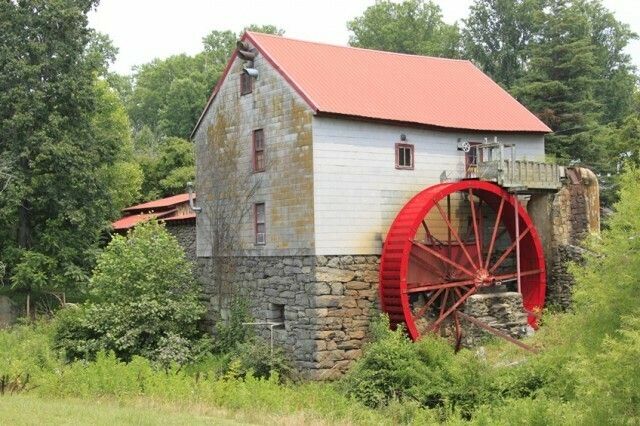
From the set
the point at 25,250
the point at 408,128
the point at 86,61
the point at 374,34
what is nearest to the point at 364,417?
the point at 408,128

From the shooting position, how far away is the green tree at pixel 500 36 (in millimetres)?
49531

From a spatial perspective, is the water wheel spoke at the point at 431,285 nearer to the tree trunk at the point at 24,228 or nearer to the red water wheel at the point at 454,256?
the red water wheel at the point at 454,256

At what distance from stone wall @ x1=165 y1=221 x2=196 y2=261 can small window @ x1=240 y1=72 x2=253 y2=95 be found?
6.19 metres

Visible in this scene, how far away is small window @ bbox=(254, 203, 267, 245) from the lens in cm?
2286

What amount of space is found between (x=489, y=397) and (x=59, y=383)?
28.5 ft

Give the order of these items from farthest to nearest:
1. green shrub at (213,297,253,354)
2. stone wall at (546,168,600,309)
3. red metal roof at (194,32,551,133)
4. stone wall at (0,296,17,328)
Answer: stone wall at (0,296,17,328)
stone wall at (546,168,600,309)
green shrub at (213,297,253,354)
red metal roof at (194,32,551,133)

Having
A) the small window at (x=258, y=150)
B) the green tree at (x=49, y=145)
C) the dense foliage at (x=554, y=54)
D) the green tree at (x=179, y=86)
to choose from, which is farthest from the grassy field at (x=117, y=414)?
the green tree at (x=179, y=86)

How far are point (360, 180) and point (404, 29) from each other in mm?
36407

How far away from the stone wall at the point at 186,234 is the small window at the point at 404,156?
807cm

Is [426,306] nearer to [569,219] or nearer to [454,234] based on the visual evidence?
[454,234]

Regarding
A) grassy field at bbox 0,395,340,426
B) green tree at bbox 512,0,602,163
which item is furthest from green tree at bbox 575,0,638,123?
grassy field at bbox 0,395,340,426

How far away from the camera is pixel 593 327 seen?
13945 mm

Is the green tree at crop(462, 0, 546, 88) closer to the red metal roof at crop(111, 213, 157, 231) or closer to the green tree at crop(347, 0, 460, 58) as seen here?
the green tree at crop(347, 0, 460, 58)

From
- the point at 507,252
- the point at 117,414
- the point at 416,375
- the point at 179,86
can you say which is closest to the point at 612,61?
the point at 179,86
